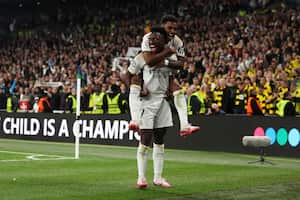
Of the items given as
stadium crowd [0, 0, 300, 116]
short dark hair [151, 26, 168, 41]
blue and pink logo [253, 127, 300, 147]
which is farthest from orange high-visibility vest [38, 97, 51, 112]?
short dark hair [151, 26, 168, 41]

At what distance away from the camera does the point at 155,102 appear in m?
12.1

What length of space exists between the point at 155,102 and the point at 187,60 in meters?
18.7

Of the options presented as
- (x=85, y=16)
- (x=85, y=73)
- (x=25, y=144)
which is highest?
(x=85, y=16)

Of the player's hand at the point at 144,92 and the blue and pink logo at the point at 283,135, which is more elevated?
the player's hand at the point at 144,92

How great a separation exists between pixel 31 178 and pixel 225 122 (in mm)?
9563

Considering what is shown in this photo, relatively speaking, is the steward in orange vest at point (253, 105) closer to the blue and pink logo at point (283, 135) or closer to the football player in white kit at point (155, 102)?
the blue and pink logo at point (283, 135)

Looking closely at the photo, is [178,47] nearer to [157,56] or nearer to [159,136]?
[157,56]

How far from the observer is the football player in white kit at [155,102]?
11.9 m

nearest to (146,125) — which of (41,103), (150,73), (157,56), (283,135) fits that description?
(150,73)

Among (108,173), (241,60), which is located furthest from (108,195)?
(241,60)

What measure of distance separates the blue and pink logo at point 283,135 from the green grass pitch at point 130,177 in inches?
25.0

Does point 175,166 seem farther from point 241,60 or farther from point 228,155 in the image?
point 241,60

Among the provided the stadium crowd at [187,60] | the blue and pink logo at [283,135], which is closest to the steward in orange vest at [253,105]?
the stadium crowd at [187,60]

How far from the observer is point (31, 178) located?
43.2ft
